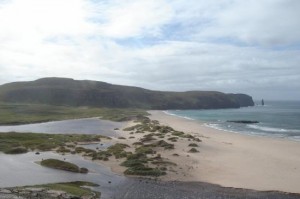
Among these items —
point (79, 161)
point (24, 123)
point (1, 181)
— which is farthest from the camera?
point (24, 123)

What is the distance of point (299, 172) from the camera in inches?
1902

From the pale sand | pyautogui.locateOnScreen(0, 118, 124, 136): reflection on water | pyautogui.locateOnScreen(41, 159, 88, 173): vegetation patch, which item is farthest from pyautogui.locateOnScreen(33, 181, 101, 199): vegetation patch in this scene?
pyautogui.locateOnScreen(0, 118, 124, 136): reflection on water

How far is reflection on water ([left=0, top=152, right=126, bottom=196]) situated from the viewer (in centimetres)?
3903

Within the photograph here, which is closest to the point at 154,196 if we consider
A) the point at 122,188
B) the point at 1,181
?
the point at 122,188

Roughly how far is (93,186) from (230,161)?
2436 cm

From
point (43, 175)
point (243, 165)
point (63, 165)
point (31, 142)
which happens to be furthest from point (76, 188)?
point (31, 142)

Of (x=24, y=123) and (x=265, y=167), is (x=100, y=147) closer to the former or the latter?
(x=265, y=167)

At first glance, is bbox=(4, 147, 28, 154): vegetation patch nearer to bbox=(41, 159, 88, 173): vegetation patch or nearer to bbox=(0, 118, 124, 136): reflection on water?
bbox=(41, 159, 88, 173): vegetation patch

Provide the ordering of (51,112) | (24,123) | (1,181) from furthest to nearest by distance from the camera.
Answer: (51,112)
(24,123)
(1,181)

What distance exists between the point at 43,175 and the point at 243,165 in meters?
26.5

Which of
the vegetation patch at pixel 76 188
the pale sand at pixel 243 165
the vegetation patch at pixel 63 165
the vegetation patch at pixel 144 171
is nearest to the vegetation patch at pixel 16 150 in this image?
the vegetation patch at pixel 63 165

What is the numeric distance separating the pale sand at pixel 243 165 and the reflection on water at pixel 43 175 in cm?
743

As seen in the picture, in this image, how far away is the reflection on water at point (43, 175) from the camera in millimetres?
39025

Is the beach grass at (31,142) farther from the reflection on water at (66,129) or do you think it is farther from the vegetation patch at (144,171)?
the vegetation patch at (144,171)
